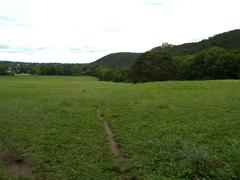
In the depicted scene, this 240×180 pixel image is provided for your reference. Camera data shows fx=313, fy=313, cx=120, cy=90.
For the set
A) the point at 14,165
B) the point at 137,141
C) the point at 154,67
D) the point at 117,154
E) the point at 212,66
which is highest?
the point at 212,66

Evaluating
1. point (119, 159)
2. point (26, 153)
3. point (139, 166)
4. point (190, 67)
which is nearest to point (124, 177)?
point (139, 166)

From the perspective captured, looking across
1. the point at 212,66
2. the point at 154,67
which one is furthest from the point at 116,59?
the point at 212,66

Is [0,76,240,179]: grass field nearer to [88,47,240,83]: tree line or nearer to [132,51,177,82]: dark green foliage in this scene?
[132,51,177,82]: dark green foliage

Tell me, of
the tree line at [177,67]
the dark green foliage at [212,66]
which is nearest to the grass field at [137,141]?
the tree line at [177,67]

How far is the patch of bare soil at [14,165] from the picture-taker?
22.7 feet

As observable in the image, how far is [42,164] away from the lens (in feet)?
24.4

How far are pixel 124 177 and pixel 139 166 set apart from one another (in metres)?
0.62

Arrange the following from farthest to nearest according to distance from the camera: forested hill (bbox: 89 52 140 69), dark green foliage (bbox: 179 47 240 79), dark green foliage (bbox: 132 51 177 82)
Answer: forested hill (bbox: 89 52 140 69) < dark green foliage (bbox: 132 51 177 82) < dark green foliage (bbox: 179 47 240 79)

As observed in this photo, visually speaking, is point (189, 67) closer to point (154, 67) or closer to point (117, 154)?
point (154, 67)

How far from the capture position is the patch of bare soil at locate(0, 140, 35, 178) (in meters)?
6.92

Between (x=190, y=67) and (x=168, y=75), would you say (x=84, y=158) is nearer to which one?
(x=168, y=75)

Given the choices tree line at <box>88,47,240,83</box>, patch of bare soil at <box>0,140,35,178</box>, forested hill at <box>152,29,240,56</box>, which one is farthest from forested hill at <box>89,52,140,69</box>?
patch of bare soil at <box>0,140,35,178</box>

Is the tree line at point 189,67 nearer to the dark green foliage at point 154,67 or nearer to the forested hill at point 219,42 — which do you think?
the dark green foliage at point 154,67

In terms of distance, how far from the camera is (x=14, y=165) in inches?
300
